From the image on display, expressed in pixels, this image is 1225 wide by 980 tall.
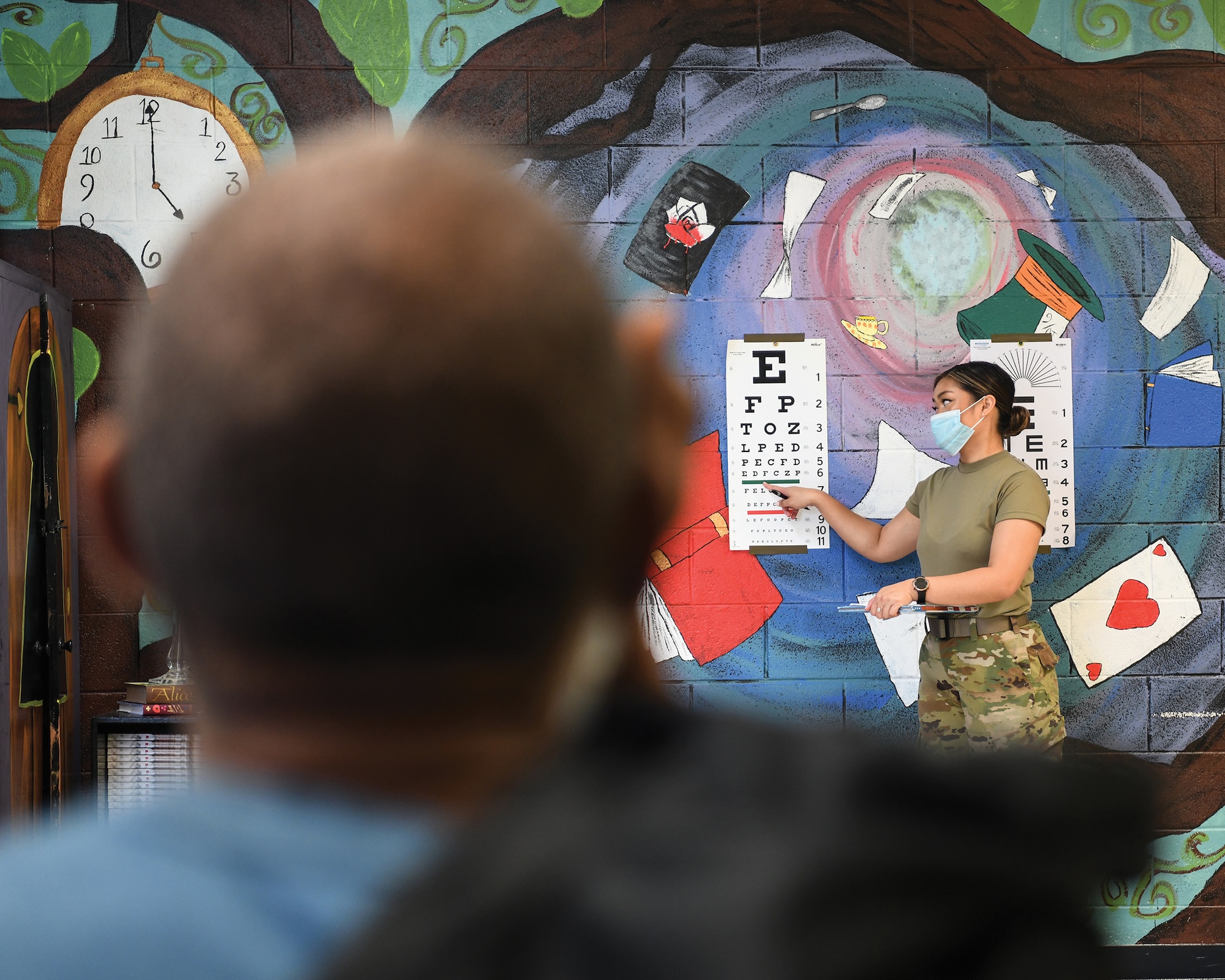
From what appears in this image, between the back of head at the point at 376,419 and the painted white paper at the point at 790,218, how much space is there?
288 centimetres

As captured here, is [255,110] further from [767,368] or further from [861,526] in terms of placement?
[861,526]

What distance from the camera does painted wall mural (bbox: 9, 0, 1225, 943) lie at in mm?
3020

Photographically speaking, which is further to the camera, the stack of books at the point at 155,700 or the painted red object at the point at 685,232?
the painted red object at the point at 685,232

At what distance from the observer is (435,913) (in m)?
0.27

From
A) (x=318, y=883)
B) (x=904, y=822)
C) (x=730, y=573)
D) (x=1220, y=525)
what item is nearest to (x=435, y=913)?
(x=318, y=883)

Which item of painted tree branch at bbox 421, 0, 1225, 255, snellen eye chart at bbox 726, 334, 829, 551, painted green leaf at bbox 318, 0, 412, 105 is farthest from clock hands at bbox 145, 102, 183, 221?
snellen eye chart at bbox 726, 334, 829, 551

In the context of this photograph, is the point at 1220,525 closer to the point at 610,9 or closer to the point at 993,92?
the point at 993,92

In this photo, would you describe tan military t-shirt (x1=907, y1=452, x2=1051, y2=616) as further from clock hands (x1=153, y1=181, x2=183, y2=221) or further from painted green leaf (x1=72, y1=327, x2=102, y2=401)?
painted green leaf (x1=72, y1=327, x2=102, y2=401)

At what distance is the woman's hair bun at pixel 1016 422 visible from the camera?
9.23 ft

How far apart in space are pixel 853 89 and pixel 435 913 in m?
3.23

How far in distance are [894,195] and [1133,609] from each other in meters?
1.50

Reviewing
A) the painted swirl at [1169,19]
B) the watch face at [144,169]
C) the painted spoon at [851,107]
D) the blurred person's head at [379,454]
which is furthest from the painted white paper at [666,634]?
the blurred person's head at [379,454]

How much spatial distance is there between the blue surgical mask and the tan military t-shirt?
0.21 ft

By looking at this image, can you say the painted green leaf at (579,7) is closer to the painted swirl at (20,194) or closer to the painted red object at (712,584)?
the painted red object at (712,584)
